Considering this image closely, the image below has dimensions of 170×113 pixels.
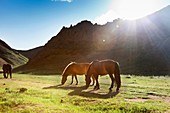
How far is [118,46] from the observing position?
127 meters

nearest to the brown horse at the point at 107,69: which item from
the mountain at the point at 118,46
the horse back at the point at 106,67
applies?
the horse back at the point at 106,67

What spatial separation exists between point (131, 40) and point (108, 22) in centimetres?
4181

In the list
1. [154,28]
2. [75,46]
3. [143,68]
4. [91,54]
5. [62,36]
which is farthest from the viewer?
[62,36]

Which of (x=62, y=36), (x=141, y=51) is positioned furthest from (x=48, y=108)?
(x=62, y=36)

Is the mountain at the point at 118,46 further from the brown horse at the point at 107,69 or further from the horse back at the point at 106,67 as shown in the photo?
the horse back at the point at 106,67

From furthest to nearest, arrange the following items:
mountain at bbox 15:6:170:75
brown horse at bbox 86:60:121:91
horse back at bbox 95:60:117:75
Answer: mountain at bbox 15:6:170:75 < horse back at bbox 95:60:117:75 < brown horse at bbox 86:60:121:91

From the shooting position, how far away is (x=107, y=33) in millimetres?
150375

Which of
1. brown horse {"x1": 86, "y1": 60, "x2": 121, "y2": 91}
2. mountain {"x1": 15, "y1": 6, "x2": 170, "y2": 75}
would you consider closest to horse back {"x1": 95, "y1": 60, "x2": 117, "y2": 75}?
brown horse {"x1": 86, "y1": 60, "x2": 121, "y2": 91}

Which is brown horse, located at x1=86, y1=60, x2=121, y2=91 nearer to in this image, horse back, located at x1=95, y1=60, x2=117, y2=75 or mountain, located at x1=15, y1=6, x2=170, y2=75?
horse back, located at x1=95, y1=60, x2=117, y2=75

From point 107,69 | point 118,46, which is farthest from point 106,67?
point 118,46

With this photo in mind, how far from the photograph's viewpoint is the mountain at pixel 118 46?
102 meters

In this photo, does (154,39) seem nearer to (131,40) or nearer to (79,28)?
(131,40)

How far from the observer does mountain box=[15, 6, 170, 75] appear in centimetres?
10222

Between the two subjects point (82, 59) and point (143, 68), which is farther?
point (82, 59)
